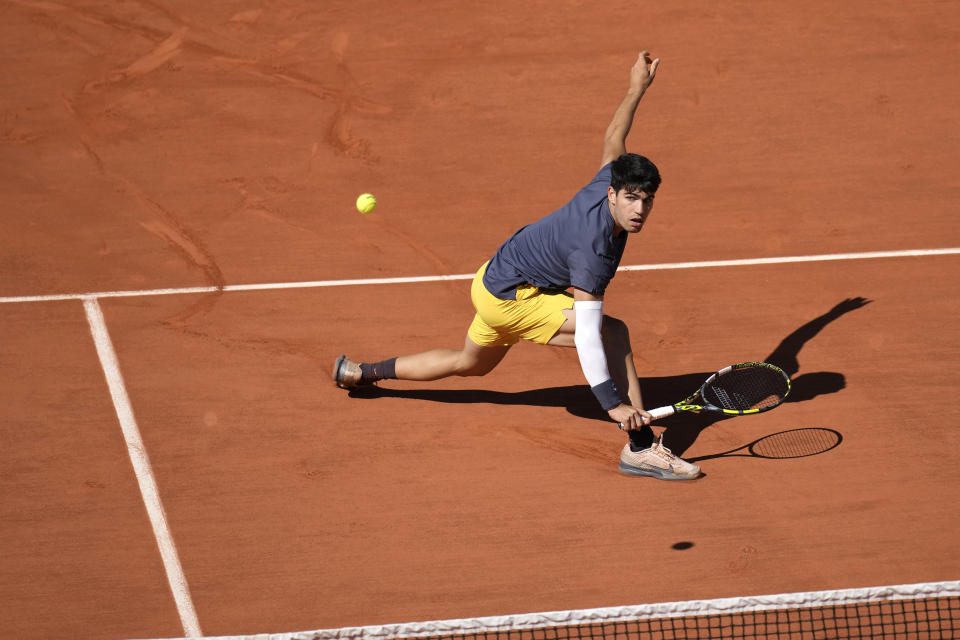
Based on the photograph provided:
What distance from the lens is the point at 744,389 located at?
7.26 m

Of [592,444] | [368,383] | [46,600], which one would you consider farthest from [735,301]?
[46,600]

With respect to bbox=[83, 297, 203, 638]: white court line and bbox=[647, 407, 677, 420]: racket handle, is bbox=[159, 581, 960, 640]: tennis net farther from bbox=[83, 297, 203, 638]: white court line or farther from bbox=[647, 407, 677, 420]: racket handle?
bbox=[647, 407, 677, 420]: racket handle

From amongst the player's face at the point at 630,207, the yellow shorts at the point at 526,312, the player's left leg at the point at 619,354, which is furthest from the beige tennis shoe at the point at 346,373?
the player's face at the point at 630,207

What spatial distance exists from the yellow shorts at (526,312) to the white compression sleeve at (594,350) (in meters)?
0.37

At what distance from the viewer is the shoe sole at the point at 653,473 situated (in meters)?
6.80

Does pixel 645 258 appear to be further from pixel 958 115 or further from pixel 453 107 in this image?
pixel 958 115

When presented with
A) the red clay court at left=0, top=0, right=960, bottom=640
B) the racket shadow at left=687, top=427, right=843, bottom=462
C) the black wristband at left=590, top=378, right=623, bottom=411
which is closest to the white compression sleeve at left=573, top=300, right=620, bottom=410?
the black wristband at left=590, top=378, right=623, bottom=411

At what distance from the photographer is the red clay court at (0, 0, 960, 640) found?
249 inches

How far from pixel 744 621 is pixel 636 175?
90.9 inches

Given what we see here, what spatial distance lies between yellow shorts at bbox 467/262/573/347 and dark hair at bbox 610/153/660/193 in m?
0.95

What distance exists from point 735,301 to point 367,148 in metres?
3.59

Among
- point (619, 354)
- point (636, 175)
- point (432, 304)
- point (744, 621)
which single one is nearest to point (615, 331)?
point (619, 354)

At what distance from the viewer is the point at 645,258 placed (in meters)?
8.91

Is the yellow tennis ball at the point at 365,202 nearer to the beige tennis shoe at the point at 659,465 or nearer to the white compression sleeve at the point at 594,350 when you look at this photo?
the white compression sleeve at the point at 594,350
